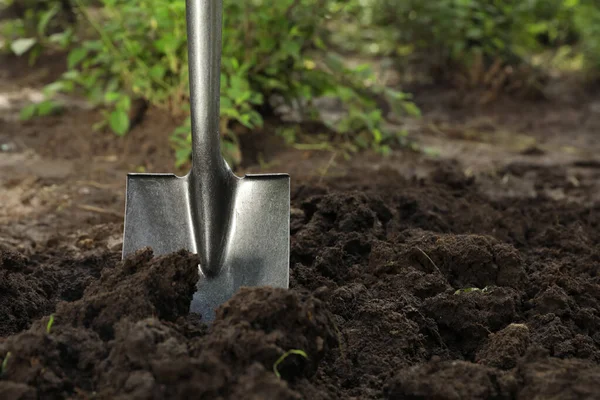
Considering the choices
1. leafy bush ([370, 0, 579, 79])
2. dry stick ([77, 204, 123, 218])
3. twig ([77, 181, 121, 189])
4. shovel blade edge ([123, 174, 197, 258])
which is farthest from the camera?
leafy bush ([370, 0, 579, 79])

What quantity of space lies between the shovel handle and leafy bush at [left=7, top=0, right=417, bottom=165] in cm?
132

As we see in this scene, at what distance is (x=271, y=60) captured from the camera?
377 centimetres

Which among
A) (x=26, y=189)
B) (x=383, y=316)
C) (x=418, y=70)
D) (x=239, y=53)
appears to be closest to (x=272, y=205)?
(x=383, y=316)

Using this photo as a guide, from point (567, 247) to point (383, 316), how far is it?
1012 mm

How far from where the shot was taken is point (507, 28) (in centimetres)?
548

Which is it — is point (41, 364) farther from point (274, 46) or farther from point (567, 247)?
point (274, 46)

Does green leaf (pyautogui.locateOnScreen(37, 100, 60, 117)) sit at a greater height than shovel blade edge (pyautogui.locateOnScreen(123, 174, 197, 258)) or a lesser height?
lesser

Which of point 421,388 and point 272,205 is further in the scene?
point 272,205

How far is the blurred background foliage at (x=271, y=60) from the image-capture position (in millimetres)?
3670

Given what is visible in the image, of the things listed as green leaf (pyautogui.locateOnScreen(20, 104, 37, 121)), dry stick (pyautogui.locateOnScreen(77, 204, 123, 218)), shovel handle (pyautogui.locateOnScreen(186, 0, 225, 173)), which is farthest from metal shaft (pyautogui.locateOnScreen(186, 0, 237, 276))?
green leaf (pyautogui.locateOnScreen(20, 104, 37, 121))

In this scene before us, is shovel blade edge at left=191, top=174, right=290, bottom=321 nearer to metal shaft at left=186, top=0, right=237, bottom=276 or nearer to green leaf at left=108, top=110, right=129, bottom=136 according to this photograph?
metal shaft at left=186, top=0, right=237, bottom=276

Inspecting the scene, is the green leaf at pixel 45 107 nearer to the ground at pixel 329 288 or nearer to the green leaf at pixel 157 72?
the ground at pixel 329 288

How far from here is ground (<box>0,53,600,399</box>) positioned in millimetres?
1558

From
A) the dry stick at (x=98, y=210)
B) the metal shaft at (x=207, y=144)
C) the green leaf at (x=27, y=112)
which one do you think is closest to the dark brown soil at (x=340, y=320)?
the metal shaft at (x=207, y=144)
